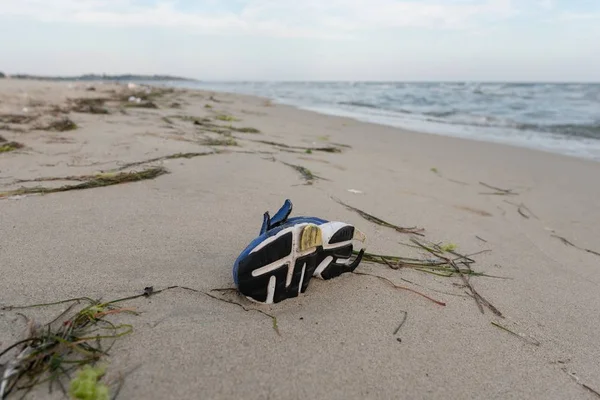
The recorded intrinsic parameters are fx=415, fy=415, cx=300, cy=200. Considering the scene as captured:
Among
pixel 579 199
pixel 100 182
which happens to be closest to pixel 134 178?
pixel 100 182

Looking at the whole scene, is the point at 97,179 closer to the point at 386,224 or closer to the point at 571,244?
the point at 386,224

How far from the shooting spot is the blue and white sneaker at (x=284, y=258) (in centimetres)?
130

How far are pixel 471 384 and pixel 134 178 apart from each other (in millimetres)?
2263

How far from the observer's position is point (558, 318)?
159 cm

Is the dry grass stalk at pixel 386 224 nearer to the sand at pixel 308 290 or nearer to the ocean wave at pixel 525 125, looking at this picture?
the sand at pixel 308 290

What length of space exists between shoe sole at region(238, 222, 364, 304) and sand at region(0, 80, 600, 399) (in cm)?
6

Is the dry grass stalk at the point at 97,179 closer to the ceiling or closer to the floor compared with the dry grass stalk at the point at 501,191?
closer to the ceiling

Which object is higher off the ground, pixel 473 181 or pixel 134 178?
pixel 134 178

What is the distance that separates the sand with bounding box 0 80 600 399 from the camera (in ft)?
3.63

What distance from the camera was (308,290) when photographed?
153cm

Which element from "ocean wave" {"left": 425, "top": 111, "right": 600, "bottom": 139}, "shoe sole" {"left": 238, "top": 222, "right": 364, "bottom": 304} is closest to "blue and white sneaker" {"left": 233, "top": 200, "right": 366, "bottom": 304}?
"shoe sole" {"left": 238, "top": 222, "right": 364, "bottom": 304}

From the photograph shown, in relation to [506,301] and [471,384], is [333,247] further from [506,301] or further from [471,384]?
[506,301]

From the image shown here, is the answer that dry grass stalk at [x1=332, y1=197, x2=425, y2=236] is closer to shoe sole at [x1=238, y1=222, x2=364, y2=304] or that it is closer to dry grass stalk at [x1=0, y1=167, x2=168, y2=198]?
shoe sole at [x1=238, y1=222, x2=364, y2=304]

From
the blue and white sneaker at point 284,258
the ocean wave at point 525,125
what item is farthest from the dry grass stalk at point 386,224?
the ocean wave at point 525,125
